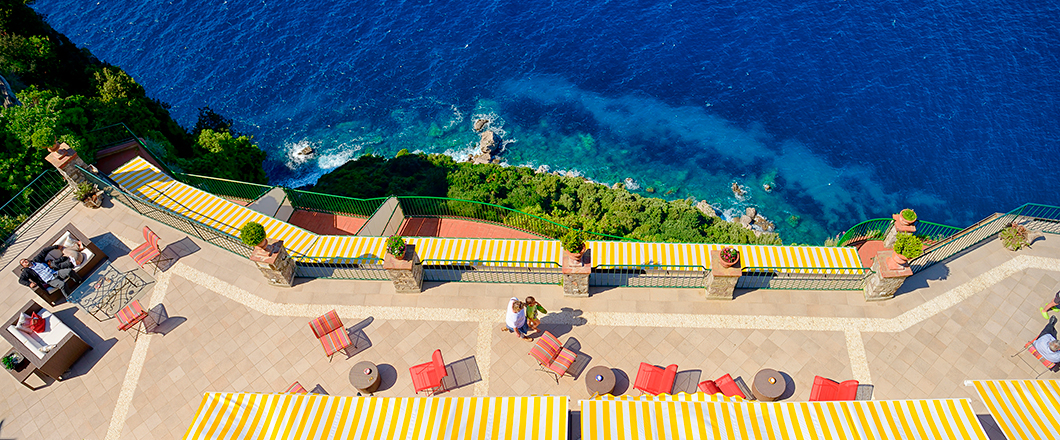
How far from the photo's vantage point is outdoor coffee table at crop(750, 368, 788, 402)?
1791cm

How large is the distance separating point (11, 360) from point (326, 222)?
14225mm

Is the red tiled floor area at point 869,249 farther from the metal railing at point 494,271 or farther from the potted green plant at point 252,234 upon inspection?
the potted green plant at point 252,234

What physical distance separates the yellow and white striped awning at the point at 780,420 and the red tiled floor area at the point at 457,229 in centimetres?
1432

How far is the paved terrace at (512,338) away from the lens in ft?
62.5

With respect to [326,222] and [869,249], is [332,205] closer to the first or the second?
[326,222]

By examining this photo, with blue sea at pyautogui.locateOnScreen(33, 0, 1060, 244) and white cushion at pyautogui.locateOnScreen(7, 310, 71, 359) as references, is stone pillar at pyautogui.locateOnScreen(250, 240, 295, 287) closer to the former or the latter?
white cushion at pyautogui.locateOnScreen(7, 310, 71, 359)

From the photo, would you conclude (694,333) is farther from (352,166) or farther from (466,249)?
(352,166)

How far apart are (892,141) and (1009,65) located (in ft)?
58.1

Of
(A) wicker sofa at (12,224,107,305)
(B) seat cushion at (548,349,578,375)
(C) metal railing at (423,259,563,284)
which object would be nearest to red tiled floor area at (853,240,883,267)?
(C) metal railing at (423,259,563,284)

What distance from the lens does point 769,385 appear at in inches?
713

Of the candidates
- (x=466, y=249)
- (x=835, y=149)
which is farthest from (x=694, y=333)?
(x=835, y=149)

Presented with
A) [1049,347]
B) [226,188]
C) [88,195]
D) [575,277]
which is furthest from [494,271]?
[226,188]

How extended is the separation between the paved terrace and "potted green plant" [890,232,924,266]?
2.17 m

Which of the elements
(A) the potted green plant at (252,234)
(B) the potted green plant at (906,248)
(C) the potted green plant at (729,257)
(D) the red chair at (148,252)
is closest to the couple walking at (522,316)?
(C) the potted green plant at (729,257)
